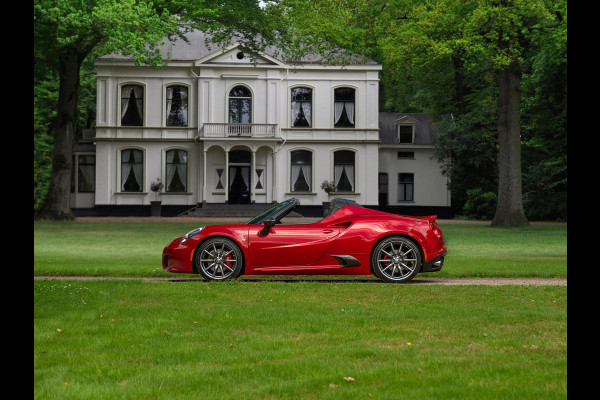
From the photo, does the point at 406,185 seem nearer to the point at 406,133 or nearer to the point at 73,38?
the point at 406,133

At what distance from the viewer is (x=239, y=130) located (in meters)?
41.9

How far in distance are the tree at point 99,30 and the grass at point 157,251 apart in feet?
13.9

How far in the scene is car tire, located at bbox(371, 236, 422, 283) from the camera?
34.8 feet

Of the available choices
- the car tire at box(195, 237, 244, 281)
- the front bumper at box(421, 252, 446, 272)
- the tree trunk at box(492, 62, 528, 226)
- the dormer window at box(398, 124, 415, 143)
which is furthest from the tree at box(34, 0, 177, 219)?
the dormer window at box(398, 124, 415, 143)

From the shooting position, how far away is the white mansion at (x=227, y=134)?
4228 centimetres

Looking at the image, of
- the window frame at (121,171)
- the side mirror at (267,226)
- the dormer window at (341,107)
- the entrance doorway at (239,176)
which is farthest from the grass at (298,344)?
the dormer window at (341,107)

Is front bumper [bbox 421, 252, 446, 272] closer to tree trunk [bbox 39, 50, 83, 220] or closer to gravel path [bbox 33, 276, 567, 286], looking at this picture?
gravel path [bbox 33, 276, 567, 286]

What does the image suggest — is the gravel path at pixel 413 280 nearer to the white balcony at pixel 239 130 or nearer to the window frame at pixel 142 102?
the white balcony at pixel 239 130

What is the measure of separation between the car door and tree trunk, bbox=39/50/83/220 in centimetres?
2368

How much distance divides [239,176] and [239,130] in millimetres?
2643

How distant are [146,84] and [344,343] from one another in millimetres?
38769

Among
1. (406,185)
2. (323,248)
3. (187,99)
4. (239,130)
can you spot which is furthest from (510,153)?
(323,248)
